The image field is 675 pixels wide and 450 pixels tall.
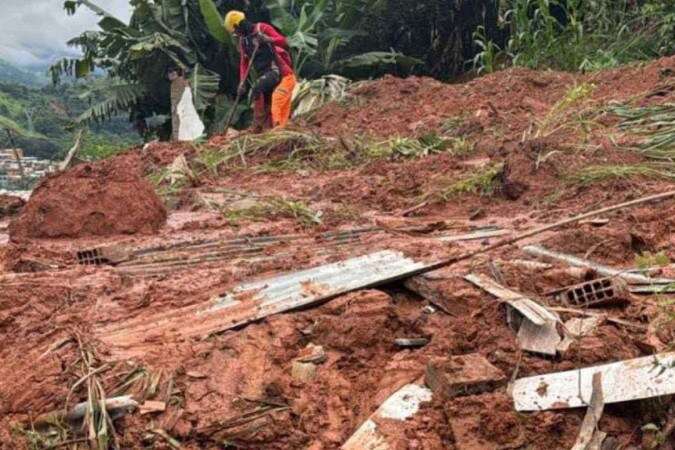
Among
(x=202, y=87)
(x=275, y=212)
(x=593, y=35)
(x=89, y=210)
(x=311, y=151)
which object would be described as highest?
(x=89, y=210)

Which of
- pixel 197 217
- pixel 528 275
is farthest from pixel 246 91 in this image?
pixel 528 275

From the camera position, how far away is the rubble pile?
2285 millimetres

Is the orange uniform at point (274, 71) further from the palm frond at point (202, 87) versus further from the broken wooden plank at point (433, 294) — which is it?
the broken wooden plank at point (433, 294)

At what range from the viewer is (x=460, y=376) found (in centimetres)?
232

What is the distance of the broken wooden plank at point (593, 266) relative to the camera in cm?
280

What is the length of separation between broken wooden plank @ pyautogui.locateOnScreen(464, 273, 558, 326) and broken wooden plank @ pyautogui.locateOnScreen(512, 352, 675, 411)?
0.78 feet

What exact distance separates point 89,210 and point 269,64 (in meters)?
4.66

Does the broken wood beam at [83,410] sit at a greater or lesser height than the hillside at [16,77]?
greater

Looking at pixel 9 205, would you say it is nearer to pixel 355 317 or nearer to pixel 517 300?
pixel 355 317

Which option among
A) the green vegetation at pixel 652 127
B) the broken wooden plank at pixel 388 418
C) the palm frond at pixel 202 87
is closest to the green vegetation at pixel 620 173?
the green vegetation at pixel 652 127

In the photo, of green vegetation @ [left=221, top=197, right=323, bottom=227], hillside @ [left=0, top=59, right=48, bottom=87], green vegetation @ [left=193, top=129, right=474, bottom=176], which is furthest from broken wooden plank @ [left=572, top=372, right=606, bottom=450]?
hillside @ [left=0, top=59, right=48, bottom=87]

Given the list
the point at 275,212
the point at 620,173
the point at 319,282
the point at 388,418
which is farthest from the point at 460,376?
the point at 275,212

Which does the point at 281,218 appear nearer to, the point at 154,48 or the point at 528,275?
the point at 528,275

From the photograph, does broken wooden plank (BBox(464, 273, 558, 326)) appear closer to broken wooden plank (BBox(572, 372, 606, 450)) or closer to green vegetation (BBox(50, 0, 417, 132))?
broken wooden plank (BBox(572, 372, 606, 450))
